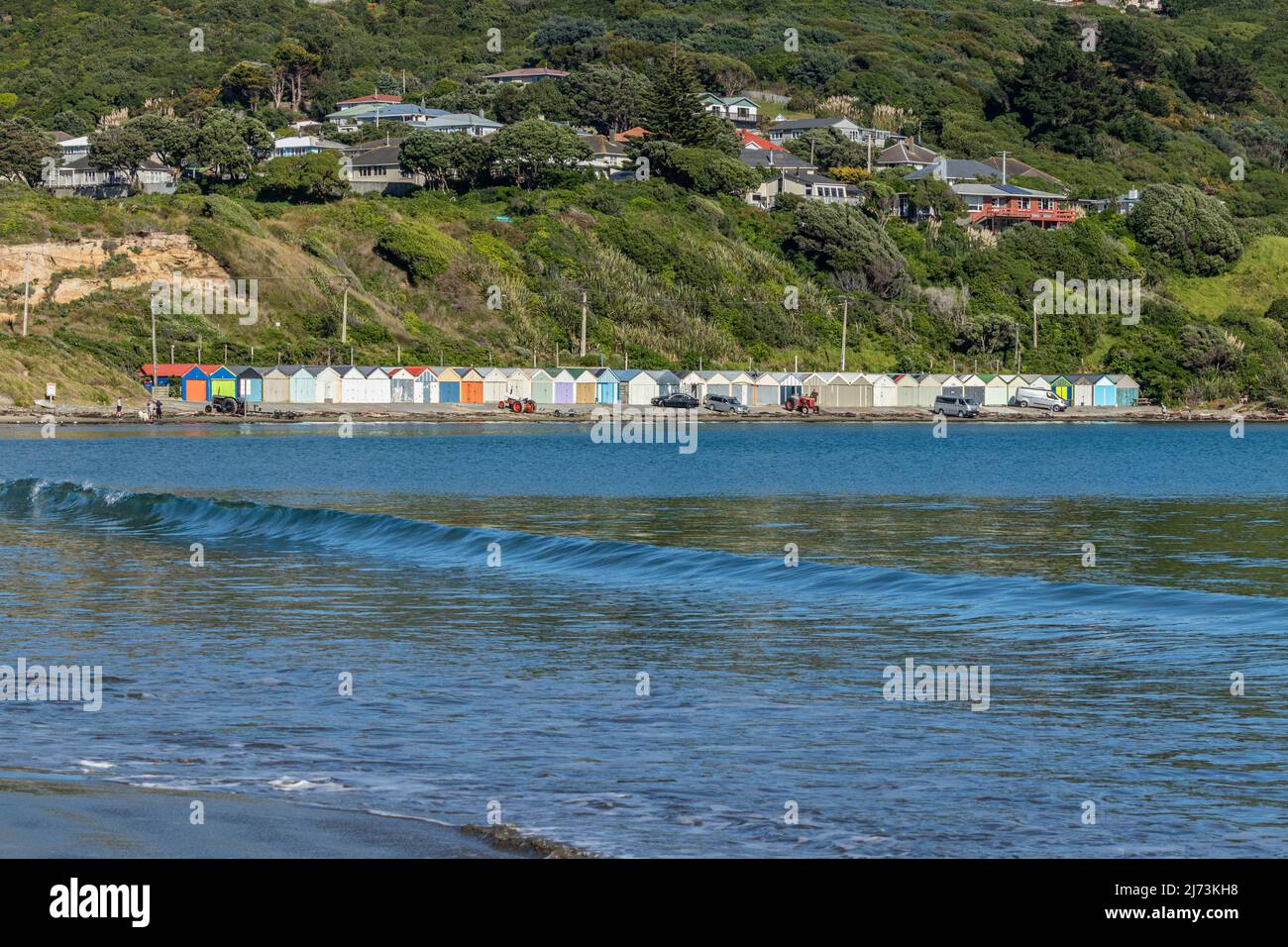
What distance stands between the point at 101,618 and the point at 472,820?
13.5 m

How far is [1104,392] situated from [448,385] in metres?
62.2

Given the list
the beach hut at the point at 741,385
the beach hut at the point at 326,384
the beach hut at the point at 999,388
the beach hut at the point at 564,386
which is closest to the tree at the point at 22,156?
the beach hut at the point at 326,384

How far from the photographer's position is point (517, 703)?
17.3 m

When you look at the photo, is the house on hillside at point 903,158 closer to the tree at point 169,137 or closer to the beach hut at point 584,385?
the beach hut at point 584,385

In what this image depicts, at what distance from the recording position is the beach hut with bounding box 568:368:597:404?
134 meters

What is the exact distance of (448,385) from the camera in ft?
432

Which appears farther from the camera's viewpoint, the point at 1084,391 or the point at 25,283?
the point at 1084,391

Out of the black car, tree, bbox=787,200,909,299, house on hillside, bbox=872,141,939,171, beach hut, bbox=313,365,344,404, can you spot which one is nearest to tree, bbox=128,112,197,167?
beach hut, bbox=313,365,344,404

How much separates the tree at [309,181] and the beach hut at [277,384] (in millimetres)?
34755

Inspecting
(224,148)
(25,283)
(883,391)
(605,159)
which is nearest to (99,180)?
(224,148)

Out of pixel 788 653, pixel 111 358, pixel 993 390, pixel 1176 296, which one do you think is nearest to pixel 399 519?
pixel 788 653

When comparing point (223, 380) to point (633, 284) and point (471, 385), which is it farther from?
point (633, 284)

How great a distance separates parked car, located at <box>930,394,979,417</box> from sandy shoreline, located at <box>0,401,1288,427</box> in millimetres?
854
